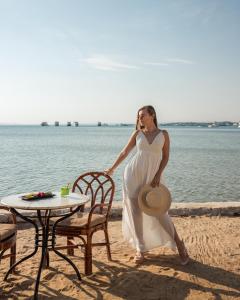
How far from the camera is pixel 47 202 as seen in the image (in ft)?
13.2

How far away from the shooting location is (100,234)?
237 inches

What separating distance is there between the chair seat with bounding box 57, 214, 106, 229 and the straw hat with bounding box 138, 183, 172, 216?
0.51 m

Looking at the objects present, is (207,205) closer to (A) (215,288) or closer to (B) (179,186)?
(A) (215,288)

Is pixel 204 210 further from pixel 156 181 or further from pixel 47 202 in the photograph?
pixel 47 202

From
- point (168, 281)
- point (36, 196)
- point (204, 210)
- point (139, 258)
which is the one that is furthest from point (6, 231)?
point (204, 210)

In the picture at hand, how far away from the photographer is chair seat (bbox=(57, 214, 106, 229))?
425 cm

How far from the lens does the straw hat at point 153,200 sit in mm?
4602

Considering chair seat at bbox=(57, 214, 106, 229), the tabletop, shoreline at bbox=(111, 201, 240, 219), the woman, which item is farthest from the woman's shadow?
shoreline at bbox=(111, 201, 240, 219)

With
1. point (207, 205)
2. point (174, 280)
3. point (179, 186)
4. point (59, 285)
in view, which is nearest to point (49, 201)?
point (59, 285)

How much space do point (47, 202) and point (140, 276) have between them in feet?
4.27

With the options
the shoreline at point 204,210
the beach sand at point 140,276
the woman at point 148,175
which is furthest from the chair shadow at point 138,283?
the shoreline at point 204,210

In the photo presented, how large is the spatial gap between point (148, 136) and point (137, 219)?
1028mm

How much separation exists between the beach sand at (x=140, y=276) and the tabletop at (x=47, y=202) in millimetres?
840

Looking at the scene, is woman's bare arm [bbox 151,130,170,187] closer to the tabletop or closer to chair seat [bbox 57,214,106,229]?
chair seat [bbox 57,214,106,229]
